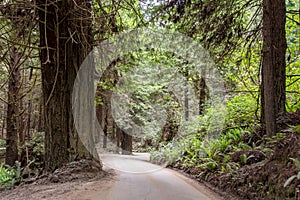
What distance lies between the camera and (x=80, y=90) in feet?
14.1

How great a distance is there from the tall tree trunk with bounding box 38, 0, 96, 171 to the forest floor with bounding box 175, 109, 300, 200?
2.40 metres

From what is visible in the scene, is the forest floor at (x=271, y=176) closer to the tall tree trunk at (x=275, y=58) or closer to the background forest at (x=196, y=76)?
the background forest at (x=196, y=76)

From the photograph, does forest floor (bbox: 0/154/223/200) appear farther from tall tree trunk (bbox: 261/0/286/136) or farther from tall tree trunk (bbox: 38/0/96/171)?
tall tree trunk (bbox: 261/0/286/136)

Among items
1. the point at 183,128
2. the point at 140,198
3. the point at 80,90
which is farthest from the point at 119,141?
the point at 140,198

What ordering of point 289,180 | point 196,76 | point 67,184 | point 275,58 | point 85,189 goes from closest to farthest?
point 289,180, point 85,189, point 67,184, point 275,58, point 196,76

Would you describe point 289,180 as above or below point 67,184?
above

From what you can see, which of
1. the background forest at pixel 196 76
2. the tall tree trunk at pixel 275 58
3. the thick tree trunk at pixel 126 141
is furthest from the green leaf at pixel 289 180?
the thick tree trunk at pixel 126 141

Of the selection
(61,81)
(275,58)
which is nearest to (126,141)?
(61,81)

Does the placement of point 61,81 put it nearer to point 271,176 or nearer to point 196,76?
point 271,176

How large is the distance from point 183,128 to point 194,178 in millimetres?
5756

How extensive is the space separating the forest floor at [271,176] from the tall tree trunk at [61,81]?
7.87ft

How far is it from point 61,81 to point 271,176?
3442mm

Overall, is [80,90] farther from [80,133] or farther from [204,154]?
[204,154]

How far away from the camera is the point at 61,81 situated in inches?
163
